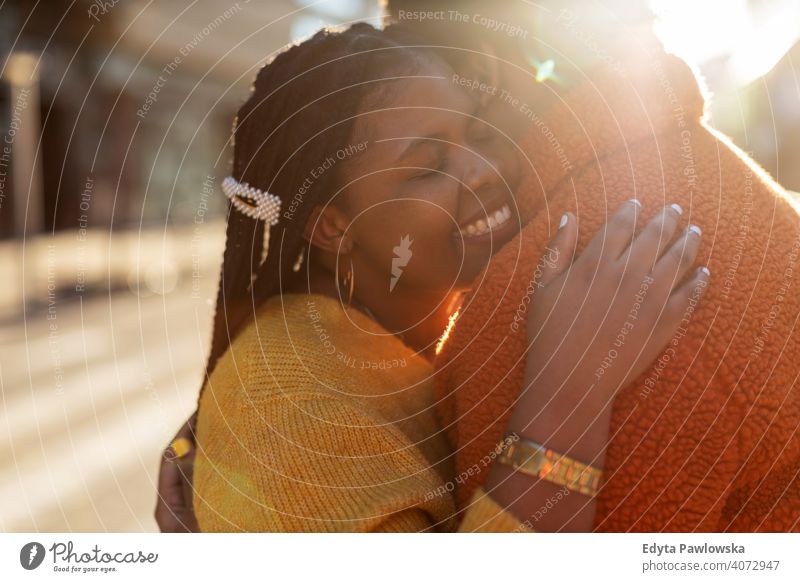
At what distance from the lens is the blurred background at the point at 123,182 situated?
0.76 meters

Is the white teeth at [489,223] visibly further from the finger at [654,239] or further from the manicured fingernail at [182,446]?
the manicured fingernail at [182,446]

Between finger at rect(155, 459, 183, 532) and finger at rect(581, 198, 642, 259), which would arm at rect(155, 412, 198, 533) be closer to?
finger at rect(155, 459, 183, 532)

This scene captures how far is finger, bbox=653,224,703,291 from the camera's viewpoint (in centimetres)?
51

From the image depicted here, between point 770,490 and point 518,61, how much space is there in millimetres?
410

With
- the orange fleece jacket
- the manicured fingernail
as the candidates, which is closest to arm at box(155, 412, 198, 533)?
the manicured fingernail

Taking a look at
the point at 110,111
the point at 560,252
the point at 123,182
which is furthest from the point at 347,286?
the point at 123,182

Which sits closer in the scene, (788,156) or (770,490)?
(770,490)

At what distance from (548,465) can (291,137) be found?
1.18 ft

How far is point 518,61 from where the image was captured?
653 millimetres

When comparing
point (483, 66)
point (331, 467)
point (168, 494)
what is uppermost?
point (483, 66)

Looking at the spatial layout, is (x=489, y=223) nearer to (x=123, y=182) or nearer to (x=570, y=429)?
Result: (x=570, y=429)

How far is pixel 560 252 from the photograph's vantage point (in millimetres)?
529
